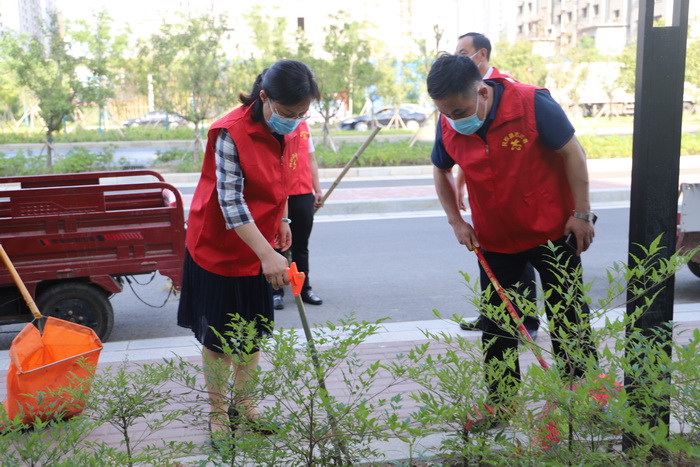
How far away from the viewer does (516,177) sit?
3.20 metres

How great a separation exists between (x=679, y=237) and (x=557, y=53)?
21292 mm

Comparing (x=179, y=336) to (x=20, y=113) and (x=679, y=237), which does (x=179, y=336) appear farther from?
(x=20, y=113)

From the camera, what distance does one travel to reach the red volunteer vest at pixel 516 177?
317 cm

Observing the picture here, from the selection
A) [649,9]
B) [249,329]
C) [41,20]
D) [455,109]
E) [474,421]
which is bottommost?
[474,421]

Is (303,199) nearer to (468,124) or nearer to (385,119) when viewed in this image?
(468,124)

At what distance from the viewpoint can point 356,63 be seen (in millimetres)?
19344

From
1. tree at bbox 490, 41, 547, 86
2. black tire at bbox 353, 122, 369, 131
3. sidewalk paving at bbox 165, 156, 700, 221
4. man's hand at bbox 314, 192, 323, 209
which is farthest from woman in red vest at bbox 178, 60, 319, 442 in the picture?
black tire at bbox 353, 122, 369, 131

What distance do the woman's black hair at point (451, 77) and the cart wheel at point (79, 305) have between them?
2899mm

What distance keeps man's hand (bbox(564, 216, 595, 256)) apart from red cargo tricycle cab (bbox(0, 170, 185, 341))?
2632 millimetres

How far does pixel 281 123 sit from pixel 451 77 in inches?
26.4

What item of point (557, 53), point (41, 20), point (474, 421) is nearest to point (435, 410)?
point (474, 421)

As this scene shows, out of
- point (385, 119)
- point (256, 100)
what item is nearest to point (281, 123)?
point (256, 100)

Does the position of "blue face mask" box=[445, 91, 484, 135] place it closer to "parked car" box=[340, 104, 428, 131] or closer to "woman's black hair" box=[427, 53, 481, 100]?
"woman's black hair" box=[427, 53, 481, 100]

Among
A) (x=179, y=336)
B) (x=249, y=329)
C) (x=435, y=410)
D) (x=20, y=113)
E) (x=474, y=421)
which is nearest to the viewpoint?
(x=435, y=410)
